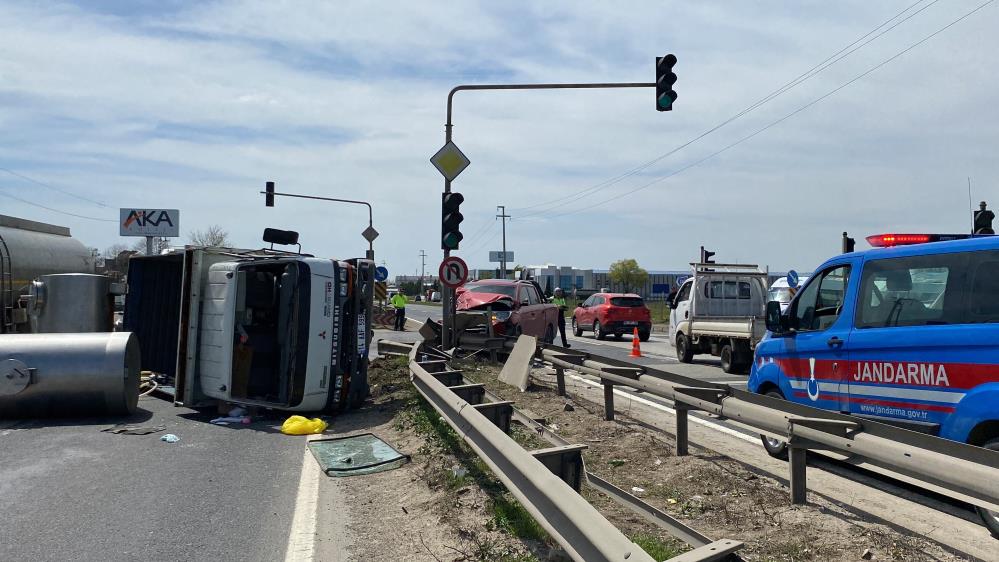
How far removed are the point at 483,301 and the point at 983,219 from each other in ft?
32.9

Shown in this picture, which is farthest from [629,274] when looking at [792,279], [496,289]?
[496,289]

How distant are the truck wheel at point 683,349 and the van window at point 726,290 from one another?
118 centimetres

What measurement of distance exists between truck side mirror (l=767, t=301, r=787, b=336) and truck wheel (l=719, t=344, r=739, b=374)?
8780 millimetres

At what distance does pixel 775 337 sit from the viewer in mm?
7504

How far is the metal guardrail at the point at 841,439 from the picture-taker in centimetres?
401

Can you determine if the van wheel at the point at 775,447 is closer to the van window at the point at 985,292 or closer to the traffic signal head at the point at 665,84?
the van window at the point at 985,292

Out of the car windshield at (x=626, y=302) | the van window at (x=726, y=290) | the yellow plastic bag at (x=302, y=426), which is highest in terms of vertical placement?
the van window at (x=726, y=290)

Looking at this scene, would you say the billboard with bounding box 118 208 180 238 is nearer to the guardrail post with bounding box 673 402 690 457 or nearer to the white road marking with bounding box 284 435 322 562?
the white road marking with bounding box 284 435 322 562

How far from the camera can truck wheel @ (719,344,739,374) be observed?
15922mm

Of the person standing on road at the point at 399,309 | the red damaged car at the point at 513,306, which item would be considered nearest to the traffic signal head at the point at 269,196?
the person standing on road at the point at 399,309

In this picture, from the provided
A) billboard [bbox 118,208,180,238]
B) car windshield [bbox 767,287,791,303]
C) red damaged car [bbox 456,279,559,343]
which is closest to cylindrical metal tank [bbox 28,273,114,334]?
red damaged car [bbox 456,279,559,343]

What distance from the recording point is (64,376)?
9625 mm

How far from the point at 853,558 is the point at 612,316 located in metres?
23.4

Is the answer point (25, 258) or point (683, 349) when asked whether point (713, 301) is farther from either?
point (25, 258)
